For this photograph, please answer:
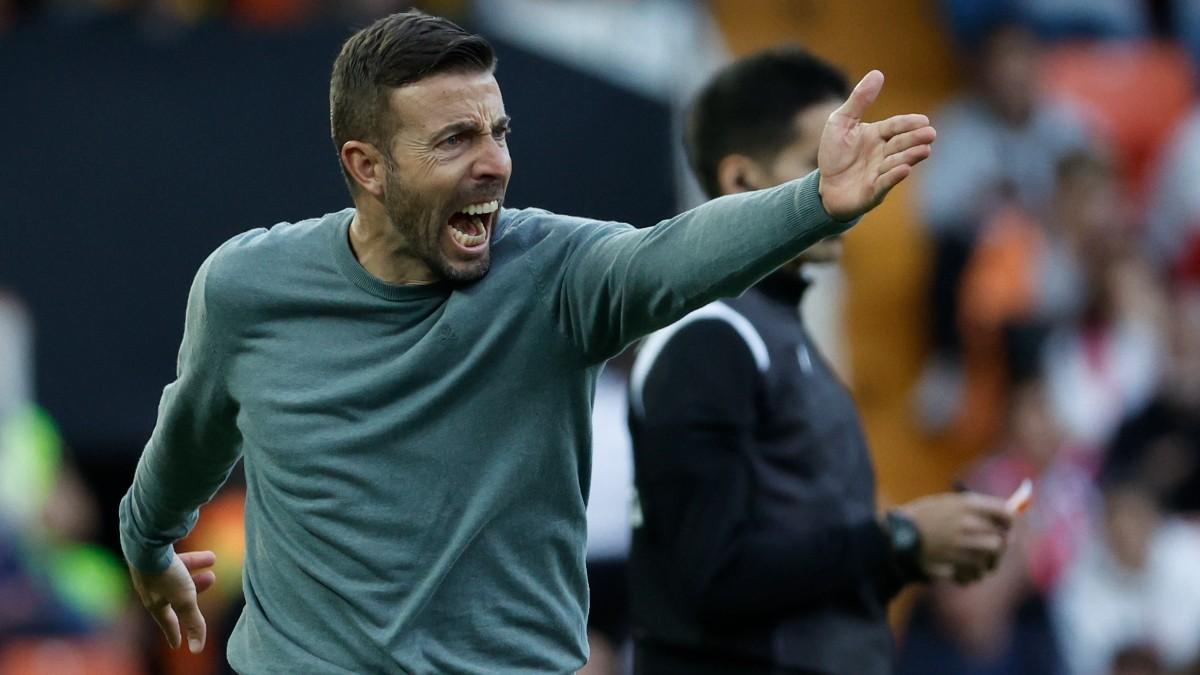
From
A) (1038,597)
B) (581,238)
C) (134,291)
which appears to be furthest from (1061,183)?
(581,238)

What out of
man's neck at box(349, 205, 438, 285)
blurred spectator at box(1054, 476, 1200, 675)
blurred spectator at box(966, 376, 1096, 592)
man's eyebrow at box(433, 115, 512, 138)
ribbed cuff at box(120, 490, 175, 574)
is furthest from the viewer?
blurred spectator at box(966, 376, 1096, 592)

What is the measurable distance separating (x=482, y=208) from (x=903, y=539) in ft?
4.17

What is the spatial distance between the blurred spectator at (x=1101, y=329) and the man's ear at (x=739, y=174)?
4098mm

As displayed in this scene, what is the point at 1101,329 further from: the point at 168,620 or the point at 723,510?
the point at 168,620

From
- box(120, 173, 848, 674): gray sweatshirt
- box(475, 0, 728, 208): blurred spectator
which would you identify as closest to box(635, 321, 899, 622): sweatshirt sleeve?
box(120, 173, 848, 674): gray sweatshirt

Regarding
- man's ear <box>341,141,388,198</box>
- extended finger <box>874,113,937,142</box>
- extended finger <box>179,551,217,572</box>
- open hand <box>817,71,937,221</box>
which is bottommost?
extended finger <box>179,551,217,572</box>

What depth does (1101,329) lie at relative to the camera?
334 inches

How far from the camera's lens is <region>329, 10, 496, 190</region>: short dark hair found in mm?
3301

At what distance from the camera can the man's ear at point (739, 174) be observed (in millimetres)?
4395

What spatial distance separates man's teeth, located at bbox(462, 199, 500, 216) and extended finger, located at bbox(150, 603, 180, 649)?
1.13m

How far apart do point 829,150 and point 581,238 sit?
50 cm

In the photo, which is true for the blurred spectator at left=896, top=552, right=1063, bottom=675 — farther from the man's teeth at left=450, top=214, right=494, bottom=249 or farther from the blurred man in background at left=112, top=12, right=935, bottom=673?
the man's teeth at left=450, top=214, right=494, bottom=249

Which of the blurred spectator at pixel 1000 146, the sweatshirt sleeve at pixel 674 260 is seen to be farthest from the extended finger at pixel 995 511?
the blurred spectator at pixel 1000 146

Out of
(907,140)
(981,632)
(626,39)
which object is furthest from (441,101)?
(626,39)
